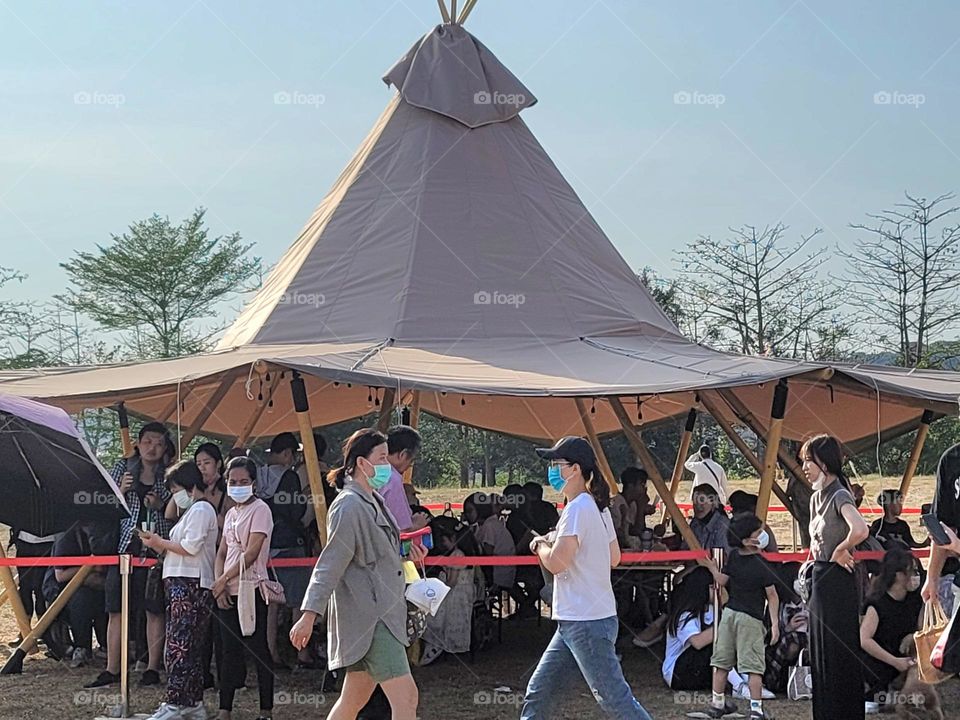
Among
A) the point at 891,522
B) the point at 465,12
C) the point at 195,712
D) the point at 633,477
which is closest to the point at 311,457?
the point at 195,712

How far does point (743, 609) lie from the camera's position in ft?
21.0

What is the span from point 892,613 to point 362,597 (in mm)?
3294

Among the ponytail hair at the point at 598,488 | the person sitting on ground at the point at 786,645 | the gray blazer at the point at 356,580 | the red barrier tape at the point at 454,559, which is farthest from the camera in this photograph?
the person sitting on ground at the point at 786,645

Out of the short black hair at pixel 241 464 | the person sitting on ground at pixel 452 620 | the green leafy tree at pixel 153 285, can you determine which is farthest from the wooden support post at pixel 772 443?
the green leafy tree at pixel 153 285

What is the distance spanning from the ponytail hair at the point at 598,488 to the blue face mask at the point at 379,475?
0.84 m

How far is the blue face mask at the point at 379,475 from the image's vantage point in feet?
15.5

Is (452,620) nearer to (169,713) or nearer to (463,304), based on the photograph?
(169,713)

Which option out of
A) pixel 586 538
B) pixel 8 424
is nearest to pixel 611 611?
pixel 586 538

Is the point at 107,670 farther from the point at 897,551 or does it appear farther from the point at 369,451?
the point at 897,551

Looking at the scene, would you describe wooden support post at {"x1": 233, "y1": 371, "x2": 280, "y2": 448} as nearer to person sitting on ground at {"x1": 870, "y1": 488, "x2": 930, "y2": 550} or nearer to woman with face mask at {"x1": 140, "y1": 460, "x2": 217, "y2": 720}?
woman with face mask at {"x1": 140, "y1": 460, "x2": 217, "y2": 720}

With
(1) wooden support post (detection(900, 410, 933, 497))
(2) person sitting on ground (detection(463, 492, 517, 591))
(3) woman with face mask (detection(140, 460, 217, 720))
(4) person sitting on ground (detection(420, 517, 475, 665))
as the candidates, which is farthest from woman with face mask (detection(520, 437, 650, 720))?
(1) wooden support post (detection(900, 410, 933, 497))

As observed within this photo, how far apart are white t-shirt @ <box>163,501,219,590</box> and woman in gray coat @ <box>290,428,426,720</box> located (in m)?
1.61

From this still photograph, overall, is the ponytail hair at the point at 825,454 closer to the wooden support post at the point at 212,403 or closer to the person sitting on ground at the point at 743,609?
the person sitting on ground at the point at 743,609

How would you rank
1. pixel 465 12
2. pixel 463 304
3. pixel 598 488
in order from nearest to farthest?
1. pixel 598 488
2. pixel 463 304
3. pixel 465 12
